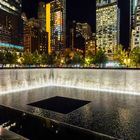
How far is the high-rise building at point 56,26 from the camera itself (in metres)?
155

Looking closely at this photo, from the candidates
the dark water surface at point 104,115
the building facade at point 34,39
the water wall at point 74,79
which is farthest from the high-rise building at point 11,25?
the dark water surface at point 104,115

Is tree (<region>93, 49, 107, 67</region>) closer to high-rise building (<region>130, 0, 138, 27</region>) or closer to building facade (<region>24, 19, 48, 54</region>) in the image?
high-rise building (<region>130, 0, 138, 27</region>)

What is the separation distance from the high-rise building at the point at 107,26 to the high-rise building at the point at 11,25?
5326 centimetres

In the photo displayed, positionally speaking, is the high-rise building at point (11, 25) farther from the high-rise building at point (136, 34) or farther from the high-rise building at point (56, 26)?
the high-rise building at point (136, 34)

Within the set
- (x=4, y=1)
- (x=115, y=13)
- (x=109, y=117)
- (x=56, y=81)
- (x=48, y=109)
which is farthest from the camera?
(x=115, y=13)

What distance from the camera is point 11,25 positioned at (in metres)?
111

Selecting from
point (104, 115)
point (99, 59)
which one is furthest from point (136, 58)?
point (104, 115)

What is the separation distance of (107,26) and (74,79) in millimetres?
115884

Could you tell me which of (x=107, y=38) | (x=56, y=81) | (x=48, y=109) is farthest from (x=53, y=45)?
(x=48, y=109)

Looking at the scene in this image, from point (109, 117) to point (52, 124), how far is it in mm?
4679

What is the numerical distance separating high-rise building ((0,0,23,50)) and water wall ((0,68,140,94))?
6632cm

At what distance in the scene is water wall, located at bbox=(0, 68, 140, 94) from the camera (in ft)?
101

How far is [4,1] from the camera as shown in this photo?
103188mm

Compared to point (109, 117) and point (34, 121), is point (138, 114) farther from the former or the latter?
point (34, 121)
